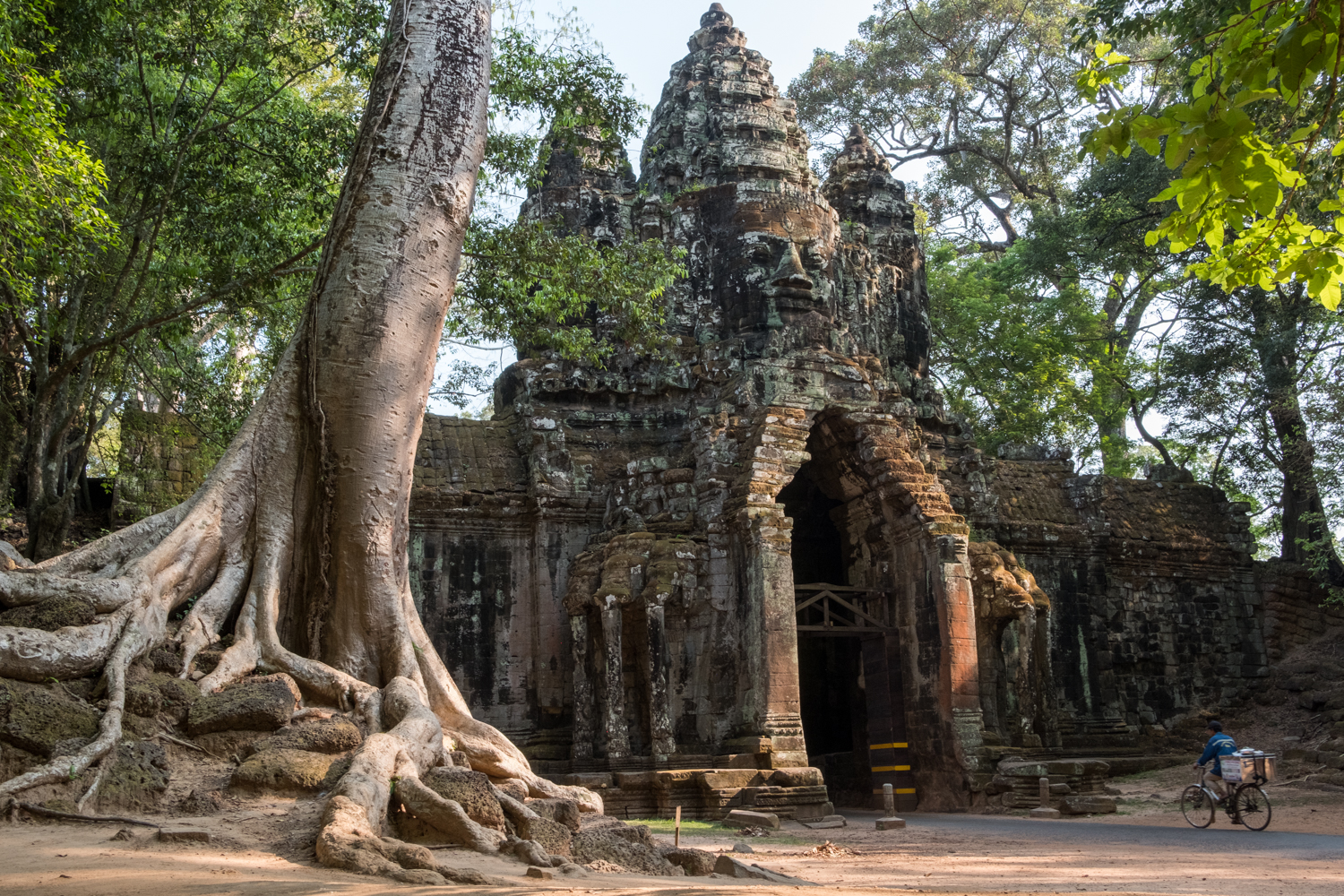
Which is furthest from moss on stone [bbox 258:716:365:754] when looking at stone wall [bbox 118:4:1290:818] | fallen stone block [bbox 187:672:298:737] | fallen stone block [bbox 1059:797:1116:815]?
fallen stone block [bbox 1059:797:1116:815]

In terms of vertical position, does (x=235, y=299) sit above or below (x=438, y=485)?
above

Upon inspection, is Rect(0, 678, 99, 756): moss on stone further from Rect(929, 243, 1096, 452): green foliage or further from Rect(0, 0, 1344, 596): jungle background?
Rect(929, 243, 1096, 452): green foliage

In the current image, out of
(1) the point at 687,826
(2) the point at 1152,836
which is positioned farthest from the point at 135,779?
(2) the point at 1152,836

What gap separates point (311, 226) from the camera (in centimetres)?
1155

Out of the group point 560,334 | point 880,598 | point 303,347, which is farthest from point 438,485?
point 303,347

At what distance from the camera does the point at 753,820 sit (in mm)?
10242

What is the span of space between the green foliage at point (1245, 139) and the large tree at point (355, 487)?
3.92 metres

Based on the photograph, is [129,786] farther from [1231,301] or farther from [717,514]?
[1231,301]

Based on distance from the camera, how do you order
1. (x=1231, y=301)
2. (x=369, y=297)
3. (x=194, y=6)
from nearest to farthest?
(x=369, y=297) < (x=194, y=6) < (x=1231, y=301)

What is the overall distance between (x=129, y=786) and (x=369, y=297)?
307 centimetres

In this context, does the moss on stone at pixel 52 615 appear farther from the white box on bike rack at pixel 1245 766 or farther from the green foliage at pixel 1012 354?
the green foliage at pixel 1012 354

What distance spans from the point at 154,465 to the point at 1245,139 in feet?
39.7

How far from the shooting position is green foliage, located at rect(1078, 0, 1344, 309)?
152 inches

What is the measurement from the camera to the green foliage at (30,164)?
7895 millimetres
